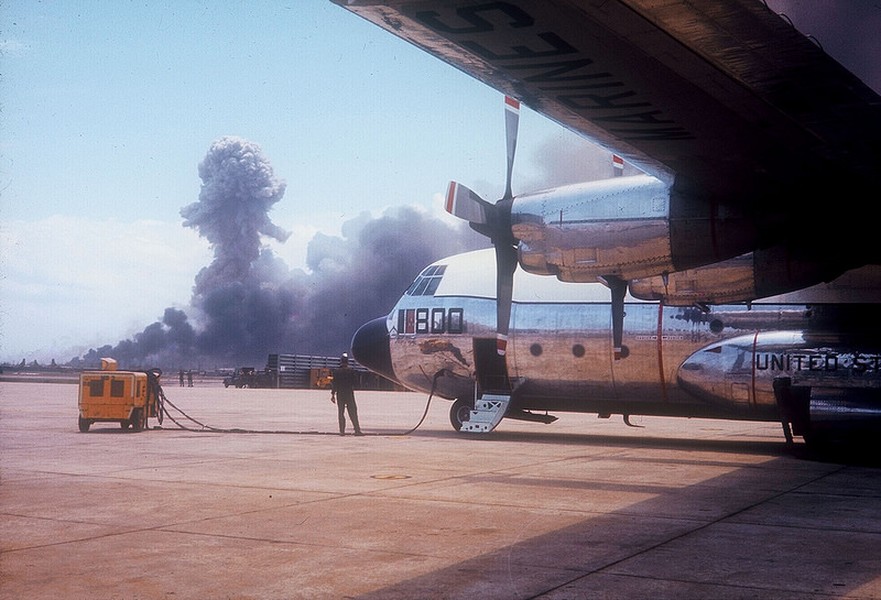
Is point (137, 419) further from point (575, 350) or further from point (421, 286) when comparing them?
point (575, 350)

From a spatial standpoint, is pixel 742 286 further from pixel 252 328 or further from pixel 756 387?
pixel 252 328

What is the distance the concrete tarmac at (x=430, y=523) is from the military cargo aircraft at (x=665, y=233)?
2.07 m

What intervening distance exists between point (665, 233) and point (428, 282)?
38.8ft

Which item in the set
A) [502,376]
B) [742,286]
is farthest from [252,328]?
[742,286]

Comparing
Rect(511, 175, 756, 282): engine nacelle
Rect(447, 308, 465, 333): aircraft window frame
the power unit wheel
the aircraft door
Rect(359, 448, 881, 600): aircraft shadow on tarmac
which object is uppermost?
Rect(511, 175, 756, 282): engine nacelle

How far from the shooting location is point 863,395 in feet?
50.4

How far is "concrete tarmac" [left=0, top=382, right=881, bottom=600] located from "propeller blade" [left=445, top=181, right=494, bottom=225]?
4.05 metres

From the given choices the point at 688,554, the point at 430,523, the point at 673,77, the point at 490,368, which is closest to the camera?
the point at 673,77

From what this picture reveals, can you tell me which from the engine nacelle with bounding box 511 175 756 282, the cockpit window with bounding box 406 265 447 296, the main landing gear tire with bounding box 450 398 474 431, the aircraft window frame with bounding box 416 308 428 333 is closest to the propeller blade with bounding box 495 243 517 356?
the engine nacelle with bounding box 511 175 756 282

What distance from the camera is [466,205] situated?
1390cm

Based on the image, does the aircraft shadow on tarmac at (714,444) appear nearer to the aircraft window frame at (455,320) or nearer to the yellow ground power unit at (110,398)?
Result: the aircraft window frame at (455,320)

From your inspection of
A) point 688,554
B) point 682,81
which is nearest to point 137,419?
point 688,554

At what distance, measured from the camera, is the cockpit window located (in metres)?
22.1

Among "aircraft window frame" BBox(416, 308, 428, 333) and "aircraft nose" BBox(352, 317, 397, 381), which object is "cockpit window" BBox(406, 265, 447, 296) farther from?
"aircraft nose" BBox(352, 317, 397, 381)
